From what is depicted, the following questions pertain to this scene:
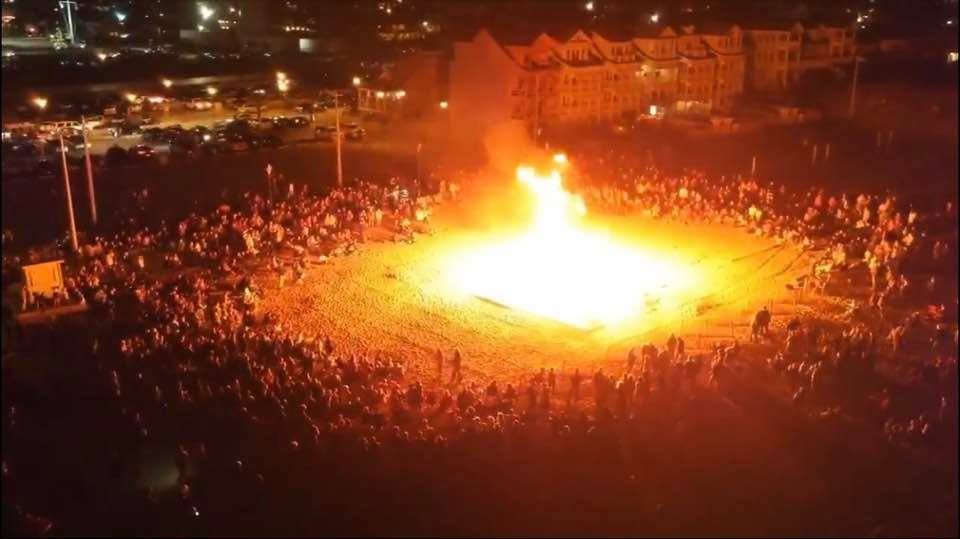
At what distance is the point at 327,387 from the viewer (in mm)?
11641

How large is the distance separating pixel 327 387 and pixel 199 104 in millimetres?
23575

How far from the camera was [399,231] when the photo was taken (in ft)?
64.1

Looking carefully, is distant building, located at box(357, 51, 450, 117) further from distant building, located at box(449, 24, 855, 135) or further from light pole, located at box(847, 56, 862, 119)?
light pole, located at box(847, 56, 862, 119)

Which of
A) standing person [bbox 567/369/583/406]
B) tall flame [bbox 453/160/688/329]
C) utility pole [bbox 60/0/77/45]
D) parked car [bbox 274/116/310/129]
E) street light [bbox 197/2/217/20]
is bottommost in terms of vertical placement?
standing person [bbox 567/369/583/406]

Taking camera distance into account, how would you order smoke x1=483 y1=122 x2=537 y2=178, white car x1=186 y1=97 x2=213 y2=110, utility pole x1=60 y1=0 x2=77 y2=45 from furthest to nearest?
white car x1=186 y1=97 x2=213 y2=110 → smoke x1=483 y1=122 x2=537 y2=178 → utility pole x1=60 y1=0 x2=77 y2=45

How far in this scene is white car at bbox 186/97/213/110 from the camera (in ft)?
106

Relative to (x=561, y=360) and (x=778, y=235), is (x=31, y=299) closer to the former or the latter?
(x=561, y=360)

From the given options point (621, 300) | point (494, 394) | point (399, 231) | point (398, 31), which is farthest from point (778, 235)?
point (398, 31)

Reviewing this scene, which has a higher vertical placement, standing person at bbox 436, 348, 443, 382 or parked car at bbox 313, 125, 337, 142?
parked car at bbox 313, 125, 337, 142

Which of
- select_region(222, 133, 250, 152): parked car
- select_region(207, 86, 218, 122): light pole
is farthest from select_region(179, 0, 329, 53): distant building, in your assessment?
select_region(222, 133, 250, 152): parked car

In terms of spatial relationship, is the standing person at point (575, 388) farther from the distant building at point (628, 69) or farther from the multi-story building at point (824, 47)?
the multi-story building at point (824, 47)

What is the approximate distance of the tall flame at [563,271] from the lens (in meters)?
15.3

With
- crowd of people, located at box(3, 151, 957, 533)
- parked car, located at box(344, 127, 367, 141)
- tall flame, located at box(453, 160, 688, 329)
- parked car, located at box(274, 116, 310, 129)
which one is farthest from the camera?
parked car, located at box(274, 116, 310, 129)

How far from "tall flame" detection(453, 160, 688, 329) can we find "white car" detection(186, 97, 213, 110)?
16260mm
